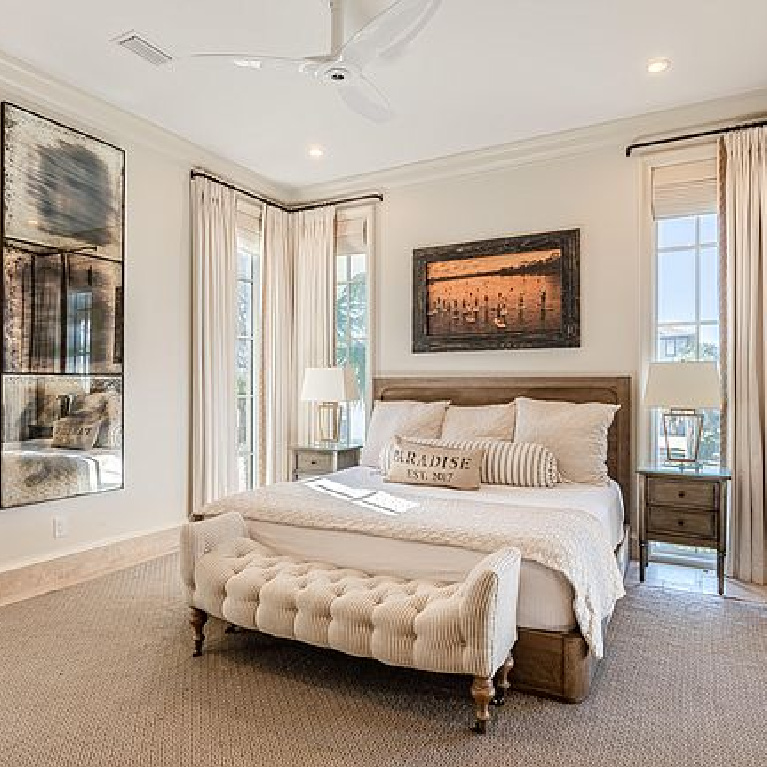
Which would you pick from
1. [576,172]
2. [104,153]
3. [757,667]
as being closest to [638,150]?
[576,172]

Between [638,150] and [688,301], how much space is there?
111cm

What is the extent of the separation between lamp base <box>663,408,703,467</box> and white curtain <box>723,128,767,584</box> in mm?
209

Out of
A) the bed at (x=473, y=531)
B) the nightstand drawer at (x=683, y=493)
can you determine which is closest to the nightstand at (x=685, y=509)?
the nightstand drawer at (x=683, y=493)

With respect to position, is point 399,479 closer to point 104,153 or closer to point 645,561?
point 645,561

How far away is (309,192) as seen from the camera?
5.75 meters

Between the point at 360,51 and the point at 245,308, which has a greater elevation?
the point at 360,51

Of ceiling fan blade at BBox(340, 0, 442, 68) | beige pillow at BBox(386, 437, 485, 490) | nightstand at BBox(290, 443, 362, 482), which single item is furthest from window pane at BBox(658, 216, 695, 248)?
nightstand at BBox(290, 443, 362, 482)

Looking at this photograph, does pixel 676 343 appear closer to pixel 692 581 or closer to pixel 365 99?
pixel 692 581

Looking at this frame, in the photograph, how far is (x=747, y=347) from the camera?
3.82 metres

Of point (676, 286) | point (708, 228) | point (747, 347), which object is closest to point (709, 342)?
point (747, 347)

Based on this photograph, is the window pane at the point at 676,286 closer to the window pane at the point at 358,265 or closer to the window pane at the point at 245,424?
the window pane at the point at 358,265

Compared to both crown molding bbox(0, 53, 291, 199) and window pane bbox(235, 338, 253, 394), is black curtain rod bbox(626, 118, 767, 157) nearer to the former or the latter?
crown molding bbox(0, 53, 291, 199)

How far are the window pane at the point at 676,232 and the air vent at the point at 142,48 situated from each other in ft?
11.0

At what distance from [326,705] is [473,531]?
0.87m
